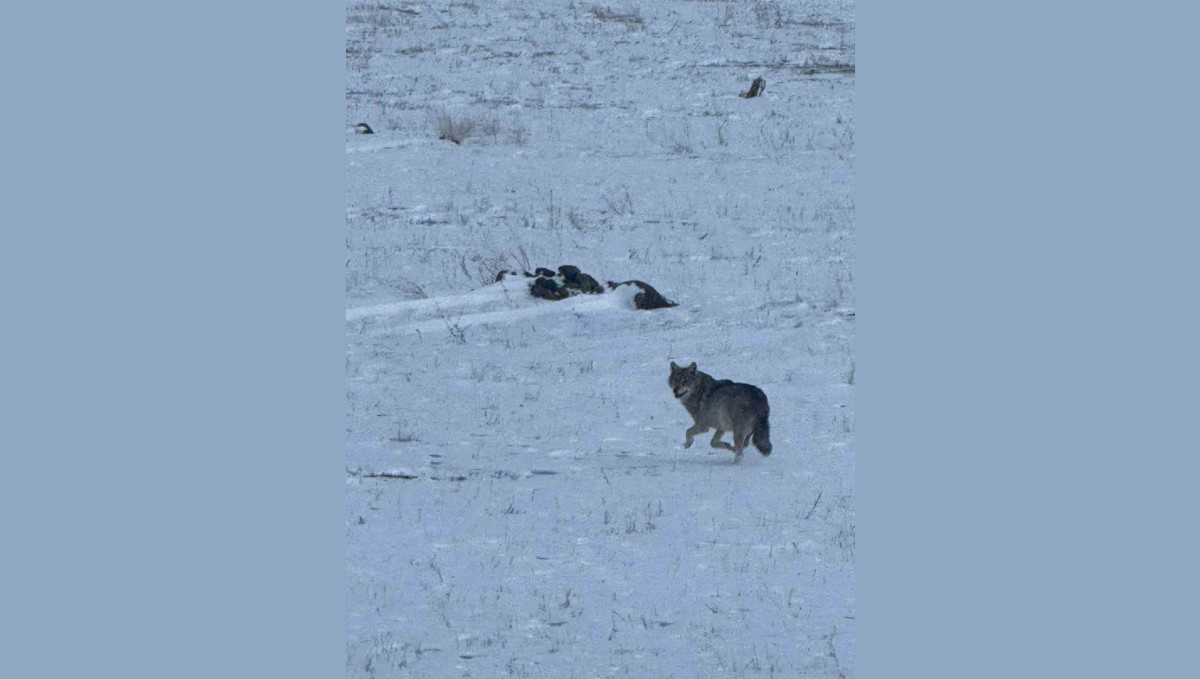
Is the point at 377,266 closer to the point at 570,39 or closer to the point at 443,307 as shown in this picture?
the point at 443,307

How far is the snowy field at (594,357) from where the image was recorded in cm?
695

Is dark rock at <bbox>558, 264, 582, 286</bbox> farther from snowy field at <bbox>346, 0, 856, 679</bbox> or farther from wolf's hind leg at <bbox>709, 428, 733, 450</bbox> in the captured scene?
wolf's hind leg at <bbox>709, 428, 733, 450</bbox>

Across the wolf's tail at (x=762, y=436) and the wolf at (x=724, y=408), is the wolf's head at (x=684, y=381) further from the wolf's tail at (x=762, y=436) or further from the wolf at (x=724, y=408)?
the wolf's tail at (x=762, y=436)

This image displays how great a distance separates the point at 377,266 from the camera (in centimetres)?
1200

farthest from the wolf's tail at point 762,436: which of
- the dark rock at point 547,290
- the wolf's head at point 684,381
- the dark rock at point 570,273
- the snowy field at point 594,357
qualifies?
the dark rock at point 570,273

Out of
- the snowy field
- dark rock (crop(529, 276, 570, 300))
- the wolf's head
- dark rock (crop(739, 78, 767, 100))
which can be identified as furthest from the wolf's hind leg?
dark rock (crop(739, 78, 767, 100))

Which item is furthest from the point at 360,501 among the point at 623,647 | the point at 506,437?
the point at 623,647

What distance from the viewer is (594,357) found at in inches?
412

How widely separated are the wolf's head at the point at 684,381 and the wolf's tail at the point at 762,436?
415 mm

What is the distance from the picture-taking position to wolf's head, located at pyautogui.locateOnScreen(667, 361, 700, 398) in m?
8.61

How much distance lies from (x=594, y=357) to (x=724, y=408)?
2.13m

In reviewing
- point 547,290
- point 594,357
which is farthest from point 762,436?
point 547,290

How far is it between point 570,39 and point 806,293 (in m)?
9.50

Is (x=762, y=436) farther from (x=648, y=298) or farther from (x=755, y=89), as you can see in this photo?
(x=755, y=89)
